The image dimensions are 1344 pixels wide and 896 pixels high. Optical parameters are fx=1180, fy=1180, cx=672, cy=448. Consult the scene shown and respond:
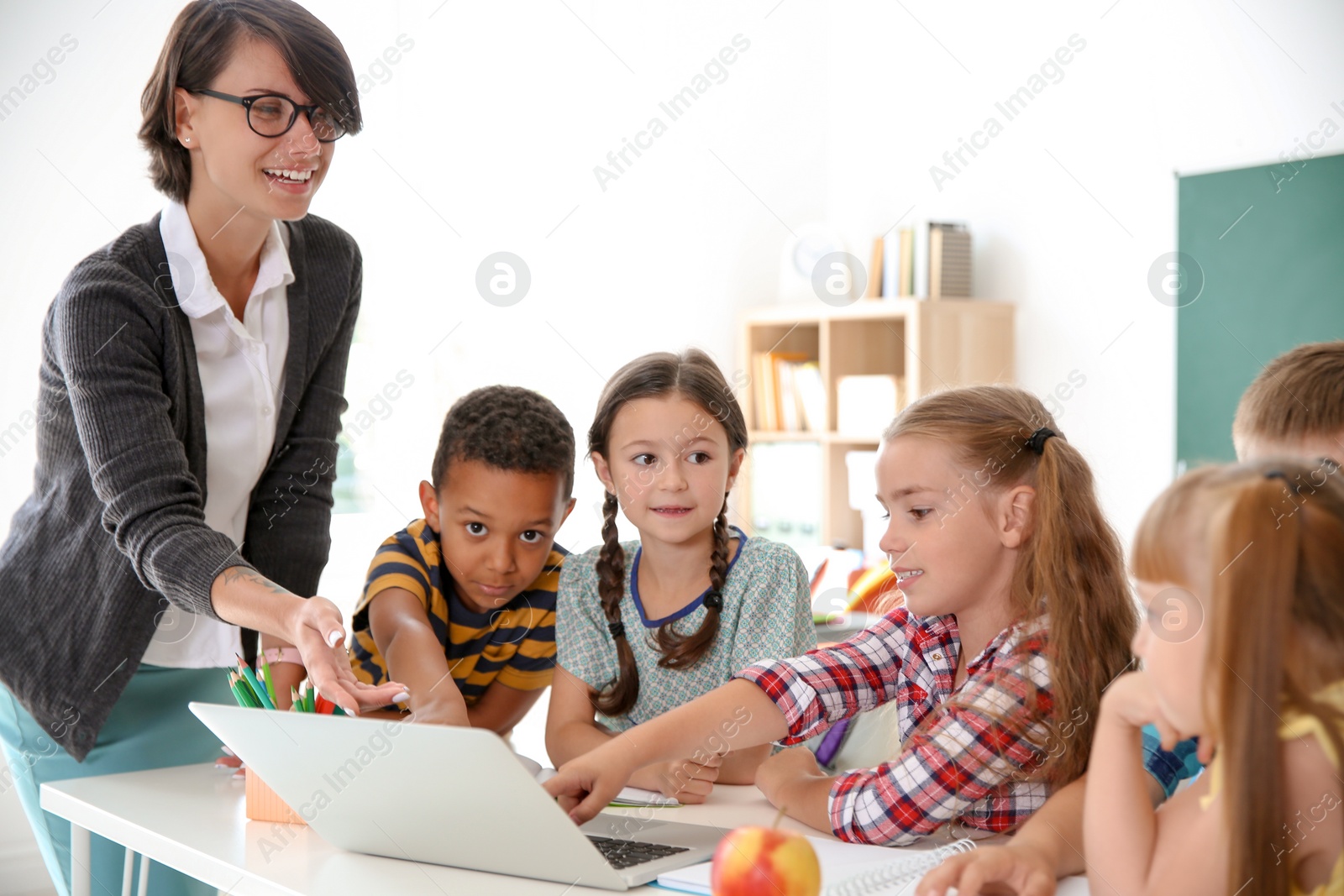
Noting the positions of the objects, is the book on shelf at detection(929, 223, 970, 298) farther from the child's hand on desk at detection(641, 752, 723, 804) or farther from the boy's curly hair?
the child's hand on desk at detection(641, 752, 723, 804)

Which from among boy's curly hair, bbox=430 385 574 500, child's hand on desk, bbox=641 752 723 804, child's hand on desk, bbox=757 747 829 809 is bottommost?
child's hand on desk, bbox=641 752 723 804

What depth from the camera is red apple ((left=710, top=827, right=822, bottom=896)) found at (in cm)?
84

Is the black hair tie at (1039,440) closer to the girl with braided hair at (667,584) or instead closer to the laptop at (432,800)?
the girl with braided hair at (667,584)

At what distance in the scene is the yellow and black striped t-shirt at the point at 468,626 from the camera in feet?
5.44

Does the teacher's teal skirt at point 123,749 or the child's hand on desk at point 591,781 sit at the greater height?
the child's hand on desk at point 591,781

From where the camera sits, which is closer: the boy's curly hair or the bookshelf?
the boy's curly hair

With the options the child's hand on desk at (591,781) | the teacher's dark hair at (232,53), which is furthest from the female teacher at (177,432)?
the child's hand on desk at (591,781)

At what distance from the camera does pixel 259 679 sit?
124 cm

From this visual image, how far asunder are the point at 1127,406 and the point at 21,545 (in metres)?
3.49

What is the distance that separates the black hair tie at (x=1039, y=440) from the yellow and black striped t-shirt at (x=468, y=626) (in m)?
0.72

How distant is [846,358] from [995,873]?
3773 millimetres

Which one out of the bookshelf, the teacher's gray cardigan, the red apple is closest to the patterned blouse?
the teacher's gray cardigan

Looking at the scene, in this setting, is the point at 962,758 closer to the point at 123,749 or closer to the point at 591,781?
the point at 591,781

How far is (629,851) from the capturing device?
1.06m
